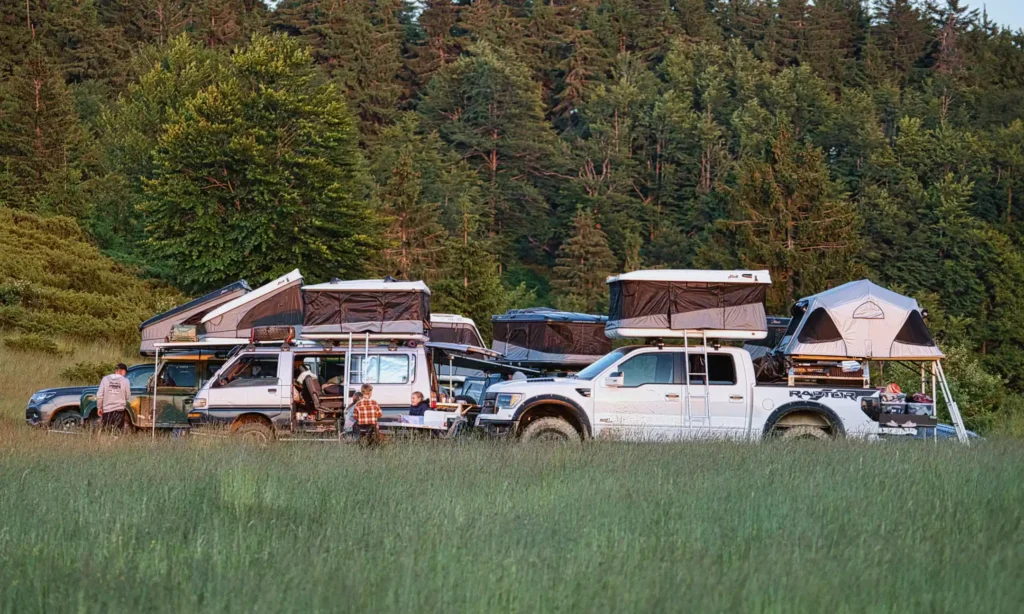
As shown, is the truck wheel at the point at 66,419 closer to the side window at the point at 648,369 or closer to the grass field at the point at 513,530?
the grass field at the point at 513,530

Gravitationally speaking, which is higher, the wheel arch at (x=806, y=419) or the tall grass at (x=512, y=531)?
the wheel arch at (x=806, y=419)

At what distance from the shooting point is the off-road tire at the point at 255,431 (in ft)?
62.8

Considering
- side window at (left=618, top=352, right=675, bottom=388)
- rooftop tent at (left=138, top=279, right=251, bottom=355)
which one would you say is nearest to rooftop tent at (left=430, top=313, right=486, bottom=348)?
rooftop tent at (left=138, top=279, right=251, bottom=355)

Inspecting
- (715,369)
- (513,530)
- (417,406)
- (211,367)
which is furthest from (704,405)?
(513,530)

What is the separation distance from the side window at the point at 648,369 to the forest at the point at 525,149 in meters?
24.6

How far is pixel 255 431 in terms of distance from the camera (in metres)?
19.5

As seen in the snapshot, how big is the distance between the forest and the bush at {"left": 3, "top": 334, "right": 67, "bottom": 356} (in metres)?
3.00

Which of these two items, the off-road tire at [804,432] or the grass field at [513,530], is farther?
the off-road tire at [804,432]

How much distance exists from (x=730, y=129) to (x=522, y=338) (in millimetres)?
52985

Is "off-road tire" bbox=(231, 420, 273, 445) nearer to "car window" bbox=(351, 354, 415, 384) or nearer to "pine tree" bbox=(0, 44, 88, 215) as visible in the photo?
"car window" bbox=(351, 354, 415, 384)

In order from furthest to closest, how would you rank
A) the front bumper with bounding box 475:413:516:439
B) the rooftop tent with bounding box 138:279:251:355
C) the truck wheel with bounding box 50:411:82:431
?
the truck wheel with bounding box 50:411:82:431 < the rooftop tent with bounding box 138:279:251:355 < the front bumper with bounding box 475:413:516:439

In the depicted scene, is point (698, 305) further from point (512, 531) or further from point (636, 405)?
point (512, 531)

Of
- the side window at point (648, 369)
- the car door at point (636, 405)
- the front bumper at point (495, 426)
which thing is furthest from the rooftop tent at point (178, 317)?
the side window at point (648, 369)

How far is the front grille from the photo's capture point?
62.1 ft
